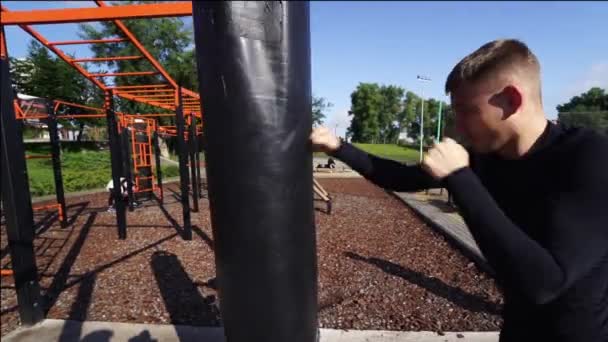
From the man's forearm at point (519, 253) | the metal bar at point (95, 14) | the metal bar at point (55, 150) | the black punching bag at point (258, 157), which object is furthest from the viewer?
the metal bar at point (55, 150)

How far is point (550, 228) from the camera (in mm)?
958

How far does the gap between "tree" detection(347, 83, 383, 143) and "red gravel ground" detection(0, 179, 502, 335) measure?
2811 inches

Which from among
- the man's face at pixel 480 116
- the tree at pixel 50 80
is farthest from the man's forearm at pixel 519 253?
the tree at pixel 50 80

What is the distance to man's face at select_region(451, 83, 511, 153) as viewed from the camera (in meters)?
1.05

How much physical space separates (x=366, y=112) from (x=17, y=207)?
262 ft

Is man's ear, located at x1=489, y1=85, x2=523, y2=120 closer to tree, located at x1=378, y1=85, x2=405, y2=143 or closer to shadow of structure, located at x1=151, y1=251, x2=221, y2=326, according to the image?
shadow of structure, located at x1=151, y1=251, x2=221, y2=326

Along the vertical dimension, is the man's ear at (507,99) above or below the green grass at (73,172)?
above

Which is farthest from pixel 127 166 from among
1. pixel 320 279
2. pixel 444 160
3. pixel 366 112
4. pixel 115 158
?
pixel 366 112

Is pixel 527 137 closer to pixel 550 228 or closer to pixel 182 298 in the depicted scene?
pixel 550 228

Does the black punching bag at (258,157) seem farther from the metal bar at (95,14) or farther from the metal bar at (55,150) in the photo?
the metal bar at (55,150)

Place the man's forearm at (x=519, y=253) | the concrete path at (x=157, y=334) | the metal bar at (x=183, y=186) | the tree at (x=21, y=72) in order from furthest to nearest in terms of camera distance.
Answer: the metal bar at (x=183, y=186), the tree at (x=21, y=72), the concrete path at (x=157, y=334), the man's forearm at (x=519, y=253)

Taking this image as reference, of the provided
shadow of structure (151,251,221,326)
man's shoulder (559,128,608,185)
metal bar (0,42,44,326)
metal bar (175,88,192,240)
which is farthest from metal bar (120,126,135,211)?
man's shoulder (559,128,608,185)

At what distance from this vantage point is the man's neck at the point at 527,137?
1.12 metres

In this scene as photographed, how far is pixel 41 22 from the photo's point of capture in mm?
3061
